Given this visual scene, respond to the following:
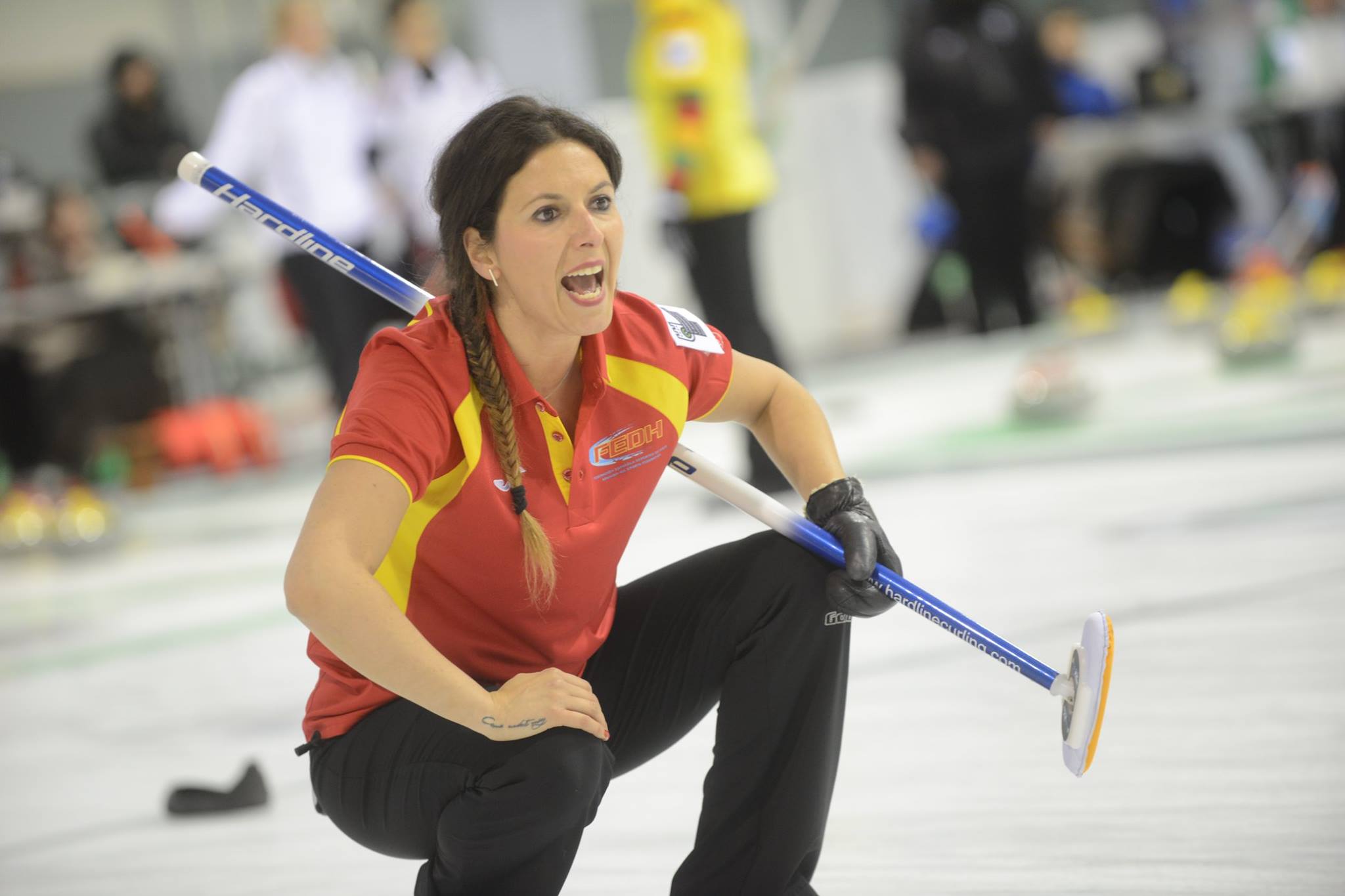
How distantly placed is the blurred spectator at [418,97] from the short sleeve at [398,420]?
3820mm

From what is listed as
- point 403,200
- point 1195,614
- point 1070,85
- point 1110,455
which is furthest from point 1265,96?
point 1195,614

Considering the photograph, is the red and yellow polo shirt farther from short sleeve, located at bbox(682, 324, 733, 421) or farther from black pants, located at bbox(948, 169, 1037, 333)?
black pants, located at bbox(948, 169, 1037, 333)

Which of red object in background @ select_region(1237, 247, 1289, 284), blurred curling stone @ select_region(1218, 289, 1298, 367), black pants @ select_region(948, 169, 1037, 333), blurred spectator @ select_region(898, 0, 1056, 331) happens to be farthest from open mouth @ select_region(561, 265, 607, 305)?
black pants @ select_region(948, 169, 1037, 333)

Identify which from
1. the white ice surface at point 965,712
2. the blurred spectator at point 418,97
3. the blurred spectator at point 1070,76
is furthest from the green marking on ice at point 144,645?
the blurred spectator at point 1070,76

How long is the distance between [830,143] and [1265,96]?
7.74 ft

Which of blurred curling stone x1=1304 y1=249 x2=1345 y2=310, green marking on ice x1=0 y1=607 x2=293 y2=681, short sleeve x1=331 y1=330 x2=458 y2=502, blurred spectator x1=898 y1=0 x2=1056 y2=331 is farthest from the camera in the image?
blurred spectator x1=898 y1=0 x2=1056 y2=331

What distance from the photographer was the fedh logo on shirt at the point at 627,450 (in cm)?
190

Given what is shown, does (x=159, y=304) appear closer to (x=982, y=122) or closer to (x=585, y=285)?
(x=982, y=122)

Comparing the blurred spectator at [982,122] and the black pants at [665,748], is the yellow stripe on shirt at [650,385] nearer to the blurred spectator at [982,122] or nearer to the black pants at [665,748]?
the black pants at [665,748]

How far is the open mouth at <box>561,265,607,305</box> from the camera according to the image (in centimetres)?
185

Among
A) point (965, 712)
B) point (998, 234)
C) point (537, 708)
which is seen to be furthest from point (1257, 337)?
point (537, 708)

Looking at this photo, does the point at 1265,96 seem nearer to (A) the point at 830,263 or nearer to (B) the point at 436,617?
(A) the point at 830,263

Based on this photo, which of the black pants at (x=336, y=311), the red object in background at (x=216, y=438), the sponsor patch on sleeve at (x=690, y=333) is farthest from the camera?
the red object in background at (x=216, y=438)

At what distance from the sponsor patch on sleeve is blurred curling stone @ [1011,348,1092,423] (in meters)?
3.53
